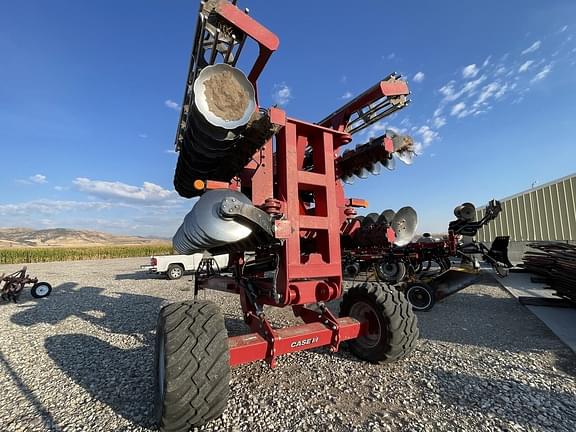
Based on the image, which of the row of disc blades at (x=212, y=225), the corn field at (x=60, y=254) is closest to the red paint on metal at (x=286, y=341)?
the row of disc blades at (x=212, y=225)

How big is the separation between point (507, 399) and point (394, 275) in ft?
24.4

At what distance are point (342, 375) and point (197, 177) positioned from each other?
10.8 ft

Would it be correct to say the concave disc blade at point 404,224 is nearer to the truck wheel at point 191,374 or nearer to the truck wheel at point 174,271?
the truck wheel at point 191,374

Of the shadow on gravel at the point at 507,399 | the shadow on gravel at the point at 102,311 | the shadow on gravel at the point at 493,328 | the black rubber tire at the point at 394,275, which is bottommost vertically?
the shadow on gravel at the point at 493,328

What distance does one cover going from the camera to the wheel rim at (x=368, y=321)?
3.98 m

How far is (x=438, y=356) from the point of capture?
14.3 ft

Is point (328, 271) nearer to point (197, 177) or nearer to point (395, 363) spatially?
→ point (395, 363)

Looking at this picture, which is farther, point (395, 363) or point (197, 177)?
point (197, 177)

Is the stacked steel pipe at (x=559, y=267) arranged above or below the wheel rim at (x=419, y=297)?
above

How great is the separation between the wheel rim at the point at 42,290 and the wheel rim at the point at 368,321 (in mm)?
12123

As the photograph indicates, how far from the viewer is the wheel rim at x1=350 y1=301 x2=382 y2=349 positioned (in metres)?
3.98

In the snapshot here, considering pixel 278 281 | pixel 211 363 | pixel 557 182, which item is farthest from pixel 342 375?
pixel 557 182

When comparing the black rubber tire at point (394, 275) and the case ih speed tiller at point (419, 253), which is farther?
the black rubber tire at point (394, 275)

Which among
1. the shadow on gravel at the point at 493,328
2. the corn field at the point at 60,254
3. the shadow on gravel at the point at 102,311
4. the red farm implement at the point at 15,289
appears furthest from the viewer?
the corn field at the point at 60,254
